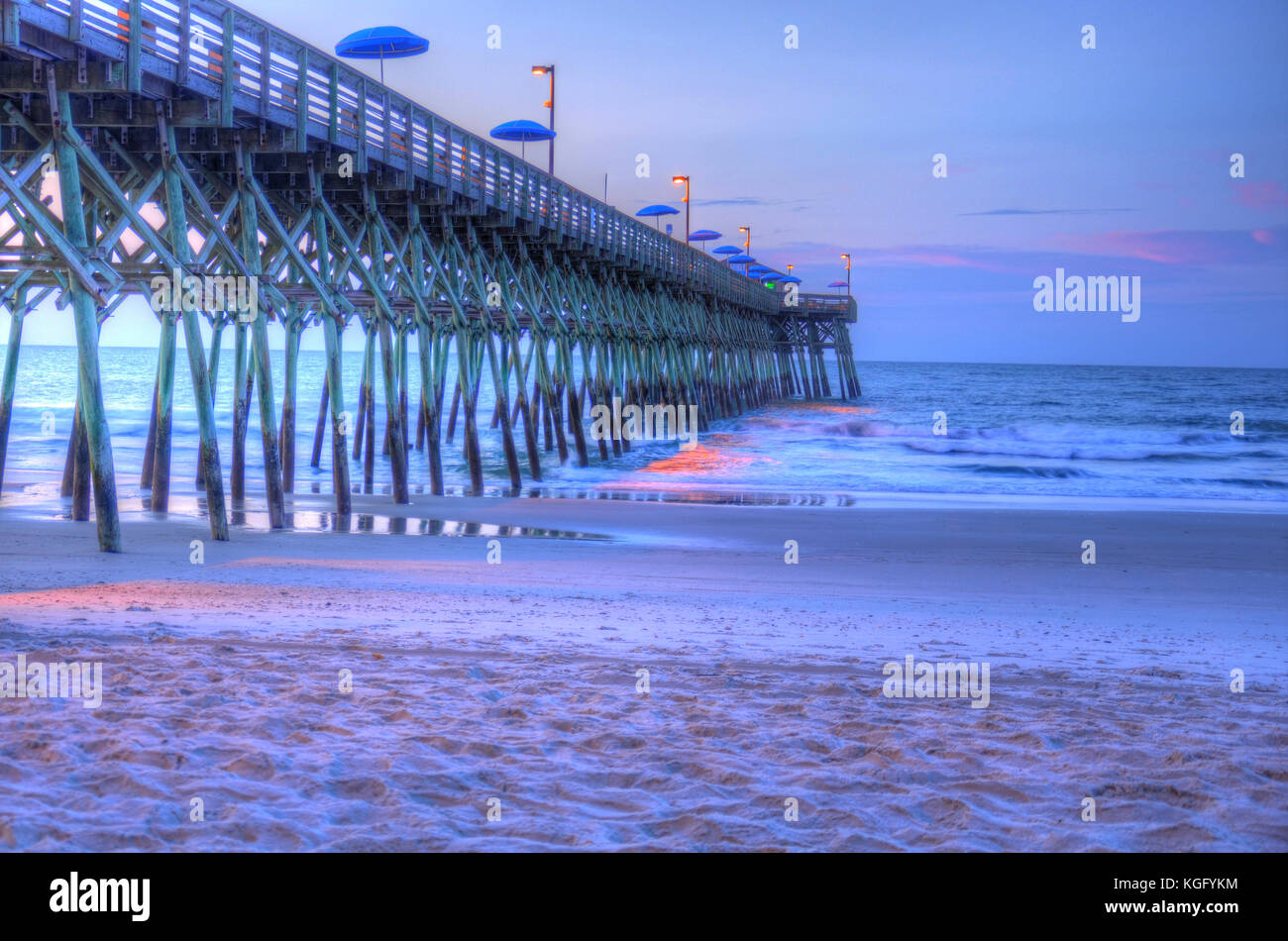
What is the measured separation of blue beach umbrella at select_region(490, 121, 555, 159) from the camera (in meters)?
20.8

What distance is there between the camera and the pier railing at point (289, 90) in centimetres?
848

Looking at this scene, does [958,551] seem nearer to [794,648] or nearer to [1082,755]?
[794,648]

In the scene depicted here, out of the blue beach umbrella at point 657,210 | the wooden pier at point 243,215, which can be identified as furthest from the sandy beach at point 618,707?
the blue beach umbrella at point 657,210

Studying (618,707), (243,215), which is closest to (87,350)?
(243,215)

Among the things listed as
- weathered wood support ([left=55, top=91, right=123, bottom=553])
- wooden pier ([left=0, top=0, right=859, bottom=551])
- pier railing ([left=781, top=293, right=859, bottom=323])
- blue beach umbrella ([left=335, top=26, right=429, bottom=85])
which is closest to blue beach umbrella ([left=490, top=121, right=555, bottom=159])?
wooden pier ([left=0, top=0, right=859, bottom=551])

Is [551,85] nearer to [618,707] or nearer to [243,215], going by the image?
[243,215]

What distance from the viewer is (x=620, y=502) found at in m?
16.4

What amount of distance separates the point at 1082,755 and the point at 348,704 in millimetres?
3012

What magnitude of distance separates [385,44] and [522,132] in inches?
260

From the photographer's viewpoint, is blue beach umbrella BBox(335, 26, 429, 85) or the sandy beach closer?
the sandy beach

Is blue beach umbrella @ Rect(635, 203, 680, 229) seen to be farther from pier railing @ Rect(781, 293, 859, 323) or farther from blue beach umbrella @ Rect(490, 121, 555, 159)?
pier railing @ Rect(781, 293, 859, 323)

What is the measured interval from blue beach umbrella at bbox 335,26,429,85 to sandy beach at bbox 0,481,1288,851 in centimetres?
736

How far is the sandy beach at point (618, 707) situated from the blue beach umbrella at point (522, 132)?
12.6m
